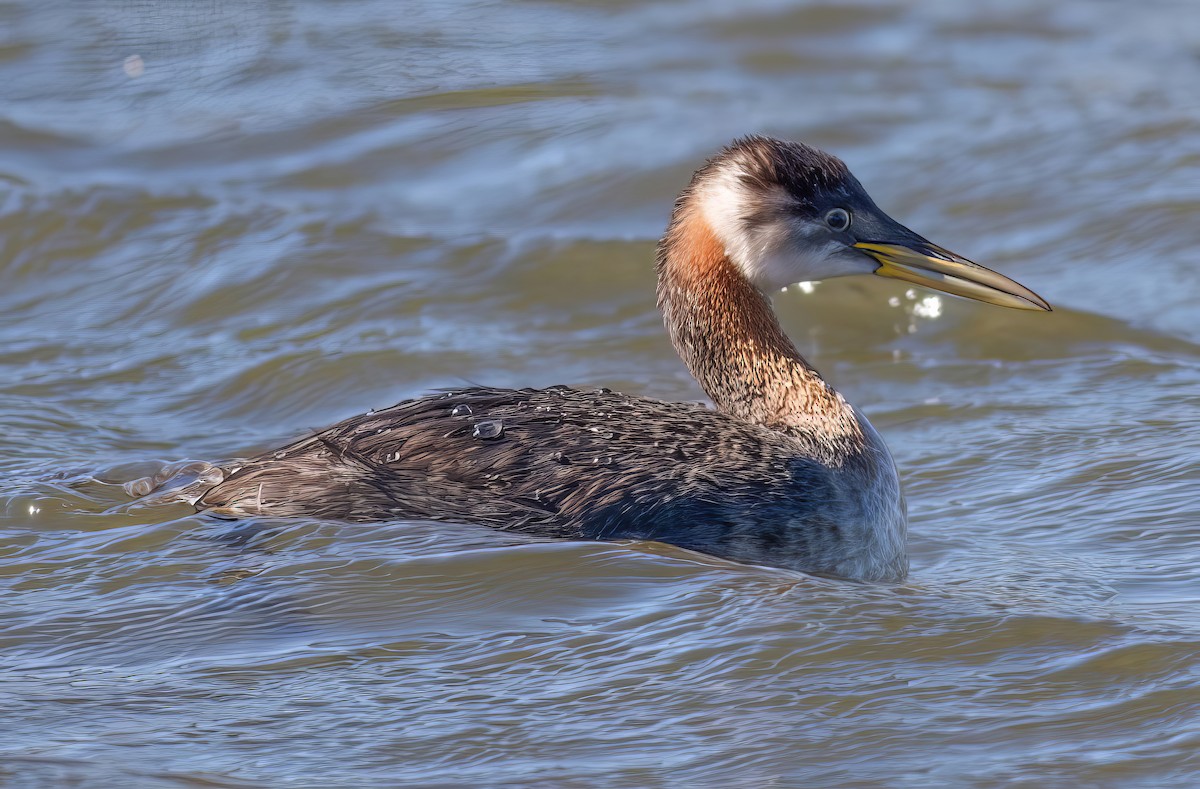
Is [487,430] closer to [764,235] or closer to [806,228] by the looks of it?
[764,235]

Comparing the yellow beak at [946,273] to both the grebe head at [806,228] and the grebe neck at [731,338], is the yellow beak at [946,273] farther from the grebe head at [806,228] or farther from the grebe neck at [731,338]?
the grebe neck at [731,338]

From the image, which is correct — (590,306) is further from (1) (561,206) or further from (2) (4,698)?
(2) (4,698)

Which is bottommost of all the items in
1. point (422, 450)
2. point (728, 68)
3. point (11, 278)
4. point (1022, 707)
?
point (1022, 707)

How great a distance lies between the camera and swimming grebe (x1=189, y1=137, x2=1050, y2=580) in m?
5.64

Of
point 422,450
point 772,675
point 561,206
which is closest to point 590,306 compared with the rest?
point 561,206

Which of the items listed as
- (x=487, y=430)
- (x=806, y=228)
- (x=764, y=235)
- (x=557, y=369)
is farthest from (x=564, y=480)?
(x=557, y=369)

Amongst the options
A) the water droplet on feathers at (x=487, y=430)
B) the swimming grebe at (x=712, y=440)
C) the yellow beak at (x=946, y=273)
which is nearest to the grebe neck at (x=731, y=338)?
the swimming grebe at (x=712, y=440)

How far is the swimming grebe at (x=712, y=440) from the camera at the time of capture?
5.64 meters

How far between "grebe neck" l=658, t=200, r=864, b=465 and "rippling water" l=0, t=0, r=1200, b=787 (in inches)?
26.3

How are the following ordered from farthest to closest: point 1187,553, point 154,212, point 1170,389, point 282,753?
point 154,212, point 1170,389, point 1187,553, point 282,753

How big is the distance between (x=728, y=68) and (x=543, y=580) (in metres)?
7.48

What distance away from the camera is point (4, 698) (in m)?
4.79

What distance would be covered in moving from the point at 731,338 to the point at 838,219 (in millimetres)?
571

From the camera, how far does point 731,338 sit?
6.48 metres
